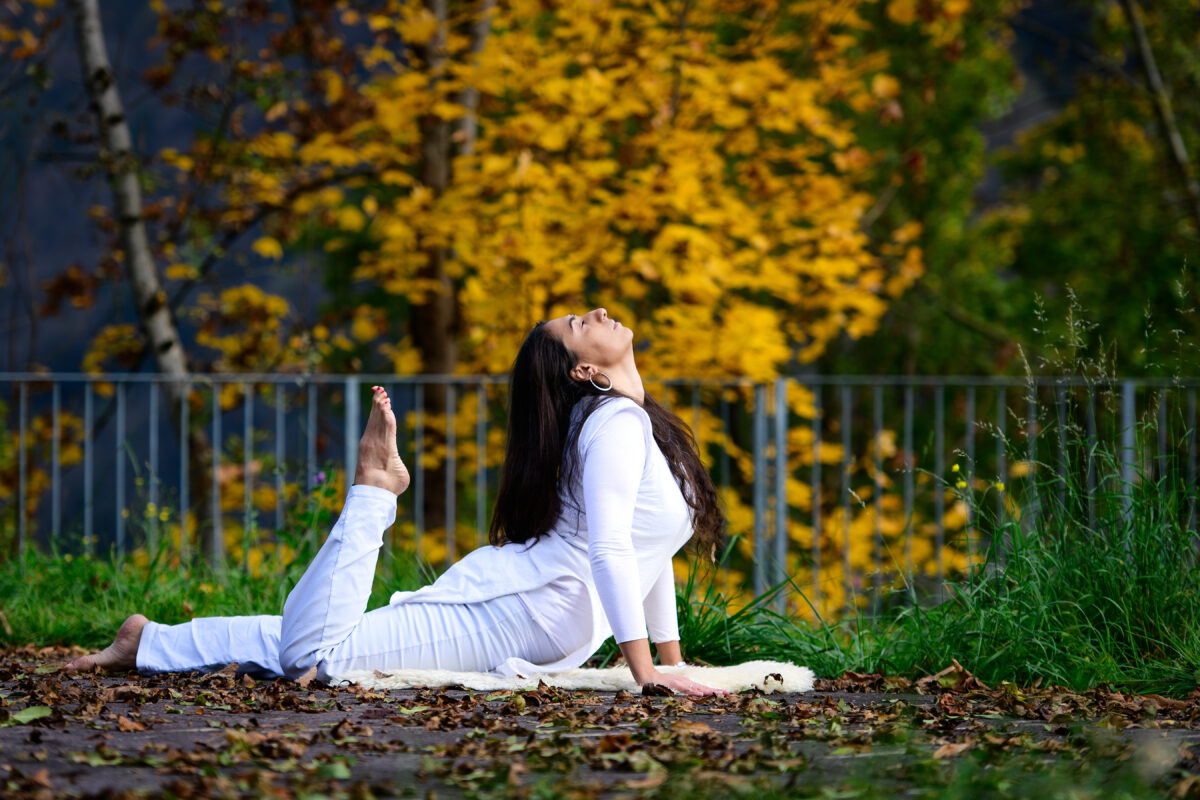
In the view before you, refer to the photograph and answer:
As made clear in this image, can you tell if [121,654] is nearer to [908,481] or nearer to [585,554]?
[585,554]

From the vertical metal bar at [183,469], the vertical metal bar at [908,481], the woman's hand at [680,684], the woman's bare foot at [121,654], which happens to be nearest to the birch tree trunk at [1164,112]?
the vertical metal bar at [908,481]

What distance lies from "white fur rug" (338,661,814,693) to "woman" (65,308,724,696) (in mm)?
66

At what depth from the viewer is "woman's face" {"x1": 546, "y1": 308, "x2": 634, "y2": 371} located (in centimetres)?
350

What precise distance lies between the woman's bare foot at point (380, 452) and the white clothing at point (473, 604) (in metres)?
0.03

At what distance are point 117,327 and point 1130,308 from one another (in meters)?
8.50

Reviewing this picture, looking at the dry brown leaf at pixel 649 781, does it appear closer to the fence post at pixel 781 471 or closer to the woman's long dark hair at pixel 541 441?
the woman's long dark hair at pixel 541 441

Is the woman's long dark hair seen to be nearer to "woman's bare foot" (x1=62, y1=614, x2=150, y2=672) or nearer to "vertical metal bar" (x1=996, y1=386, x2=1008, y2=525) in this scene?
"vertical metal bar" (x1=996, y1=386, x2=1008, y2=525)

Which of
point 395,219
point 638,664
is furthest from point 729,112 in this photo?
point 638,664

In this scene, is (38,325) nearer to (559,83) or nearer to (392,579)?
(559,83)

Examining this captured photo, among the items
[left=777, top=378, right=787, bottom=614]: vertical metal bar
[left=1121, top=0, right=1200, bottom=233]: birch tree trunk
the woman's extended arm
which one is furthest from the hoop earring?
[left=1121, top=0, right=1200, bottom=233]: birch tree trunk

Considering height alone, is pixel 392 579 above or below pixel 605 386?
below

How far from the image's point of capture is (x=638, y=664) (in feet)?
10.3

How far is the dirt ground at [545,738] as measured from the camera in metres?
2.17

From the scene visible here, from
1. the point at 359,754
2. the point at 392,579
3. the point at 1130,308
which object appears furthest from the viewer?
the point at 1130,308
